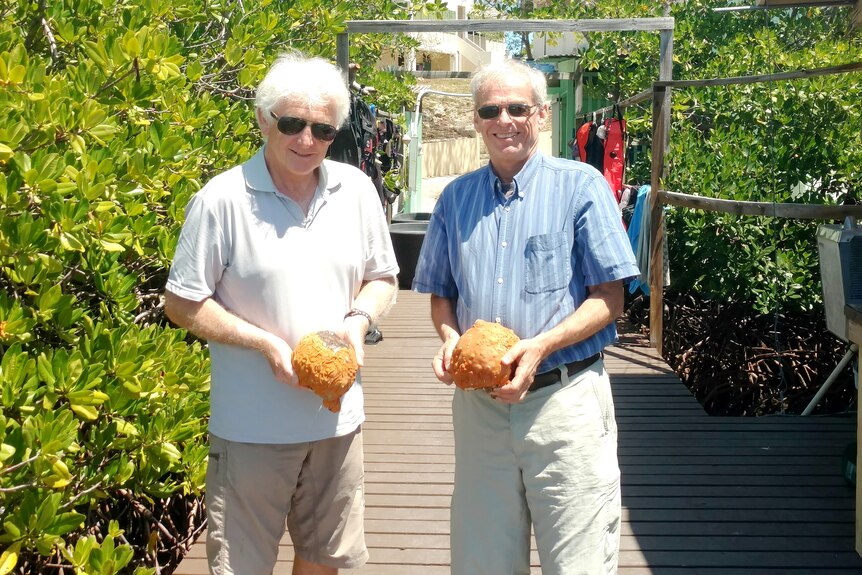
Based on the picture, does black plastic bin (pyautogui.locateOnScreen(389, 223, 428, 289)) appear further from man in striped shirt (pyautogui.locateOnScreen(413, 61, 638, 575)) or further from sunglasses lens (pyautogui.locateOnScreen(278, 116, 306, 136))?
sunglasses lens (pyautogui.locateOnScreen(278, 116, 306, 136))

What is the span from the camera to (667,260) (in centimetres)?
732

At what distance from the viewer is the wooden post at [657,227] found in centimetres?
734

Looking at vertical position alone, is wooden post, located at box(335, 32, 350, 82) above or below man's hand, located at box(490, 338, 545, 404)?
above

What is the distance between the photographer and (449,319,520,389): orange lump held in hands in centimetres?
250

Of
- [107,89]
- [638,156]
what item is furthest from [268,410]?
[638,156]

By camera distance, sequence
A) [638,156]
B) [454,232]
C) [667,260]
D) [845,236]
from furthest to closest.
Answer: [638,156] < [667,260] < [845,236] < [454,232]

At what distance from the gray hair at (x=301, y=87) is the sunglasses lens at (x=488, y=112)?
0.36 meters

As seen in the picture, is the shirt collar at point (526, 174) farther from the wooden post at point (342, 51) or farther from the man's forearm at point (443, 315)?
the wooden post at point (342, 51)

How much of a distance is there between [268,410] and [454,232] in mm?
689

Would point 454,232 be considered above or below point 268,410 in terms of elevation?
above

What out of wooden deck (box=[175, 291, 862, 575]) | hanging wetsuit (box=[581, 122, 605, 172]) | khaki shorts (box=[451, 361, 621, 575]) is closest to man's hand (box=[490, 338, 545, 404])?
khaki shorts (box=[451, 361, 621, 575])

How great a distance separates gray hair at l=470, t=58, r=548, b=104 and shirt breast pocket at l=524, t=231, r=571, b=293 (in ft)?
1.17

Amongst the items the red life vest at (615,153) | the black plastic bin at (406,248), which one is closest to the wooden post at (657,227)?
the red life vest at (615,153)

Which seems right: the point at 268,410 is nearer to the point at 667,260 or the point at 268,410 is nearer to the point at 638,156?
the point at 667,260
